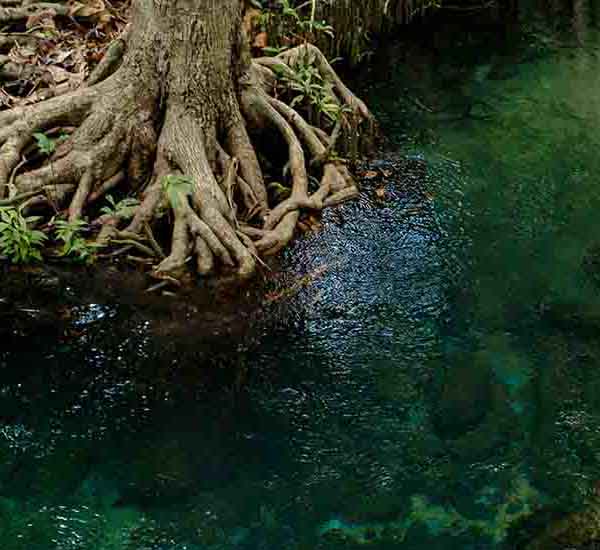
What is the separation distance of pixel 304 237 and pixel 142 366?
1.78 metres

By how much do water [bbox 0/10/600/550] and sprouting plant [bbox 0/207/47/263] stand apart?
0.31 metres

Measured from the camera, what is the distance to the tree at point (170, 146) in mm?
6090

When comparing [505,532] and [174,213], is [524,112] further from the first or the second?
[505,532]

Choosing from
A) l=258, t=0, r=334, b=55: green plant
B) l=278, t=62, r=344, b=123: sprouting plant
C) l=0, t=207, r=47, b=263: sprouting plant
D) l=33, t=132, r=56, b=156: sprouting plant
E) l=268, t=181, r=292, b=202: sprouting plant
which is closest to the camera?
l=0, t=207, r=47, b=263: sprouting plant

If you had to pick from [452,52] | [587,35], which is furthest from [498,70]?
[587,35]

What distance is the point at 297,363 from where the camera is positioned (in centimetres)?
559

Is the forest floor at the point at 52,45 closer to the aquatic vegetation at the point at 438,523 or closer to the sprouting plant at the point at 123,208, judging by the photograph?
the sprouting plant at the point at 123,208

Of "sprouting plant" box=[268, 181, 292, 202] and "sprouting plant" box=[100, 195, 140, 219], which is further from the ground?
"sprouting plant" box=[100, 195, 140, 219]

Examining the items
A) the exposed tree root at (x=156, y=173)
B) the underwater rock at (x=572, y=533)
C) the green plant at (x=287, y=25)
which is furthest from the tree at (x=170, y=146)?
the underwater rock at (x=572, y=533)

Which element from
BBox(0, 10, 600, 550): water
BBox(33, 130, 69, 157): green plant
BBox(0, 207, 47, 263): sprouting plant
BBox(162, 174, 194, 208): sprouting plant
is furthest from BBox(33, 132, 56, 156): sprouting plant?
BBox(0, 10, 600, 550): water

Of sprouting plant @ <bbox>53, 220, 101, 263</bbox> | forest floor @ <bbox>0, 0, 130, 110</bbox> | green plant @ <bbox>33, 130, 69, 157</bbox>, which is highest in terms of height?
forest floor @ <bbox>0, 0, 130, 110</bbox>

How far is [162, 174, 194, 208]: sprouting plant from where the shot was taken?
604cm

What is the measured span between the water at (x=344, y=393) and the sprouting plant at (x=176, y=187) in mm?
748

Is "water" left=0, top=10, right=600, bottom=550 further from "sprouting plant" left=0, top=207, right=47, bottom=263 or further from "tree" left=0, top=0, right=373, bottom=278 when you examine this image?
"tree" left=0, top=0, right=373, bottom=278
